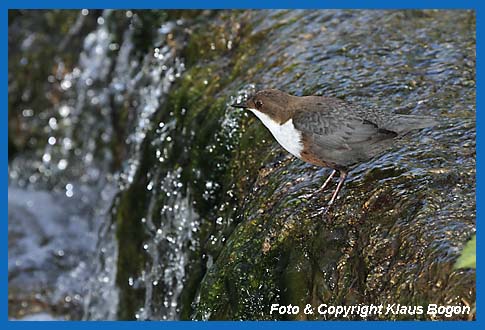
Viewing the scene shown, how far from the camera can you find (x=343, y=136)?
15.1ft

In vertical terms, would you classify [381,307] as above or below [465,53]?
below

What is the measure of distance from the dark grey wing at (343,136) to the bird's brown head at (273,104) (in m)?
0.17

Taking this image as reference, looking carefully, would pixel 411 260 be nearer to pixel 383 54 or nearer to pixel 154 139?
Answer: pixel 383 54

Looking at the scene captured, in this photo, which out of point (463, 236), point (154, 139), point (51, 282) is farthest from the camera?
point (51, 282)

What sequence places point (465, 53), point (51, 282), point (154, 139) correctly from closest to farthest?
1. point (465, 53)
2. point (154, 139)
3. point (51, 282)

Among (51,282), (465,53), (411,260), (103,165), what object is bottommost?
(51,282)

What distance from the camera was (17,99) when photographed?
9570 millimetres

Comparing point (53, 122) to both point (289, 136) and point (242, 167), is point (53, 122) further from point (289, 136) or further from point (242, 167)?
point (289, 136)

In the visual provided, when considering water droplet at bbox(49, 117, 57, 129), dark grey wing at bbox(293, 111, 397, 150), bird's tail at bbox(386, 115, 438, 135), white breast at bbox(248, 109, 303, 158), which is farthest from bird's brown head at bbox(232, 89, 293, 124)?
water droplet at bbox(49, 117, 57, 129)

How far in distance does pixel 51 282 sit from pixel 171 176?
7.47 ft

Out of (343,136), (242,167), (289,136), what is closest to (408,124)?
(343,136)

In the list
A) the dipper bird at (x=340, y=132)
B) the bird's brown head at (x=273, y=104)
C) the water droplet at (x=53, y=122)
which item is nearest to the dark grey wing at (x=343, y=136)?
the dipper bird at (x=340, y=132)

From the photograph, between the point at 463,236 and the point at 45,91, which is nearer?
A: the point at 463,236

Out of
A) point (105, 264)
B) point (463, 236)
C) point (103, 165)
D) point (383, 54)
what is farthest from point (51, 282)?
point (463, 236)
